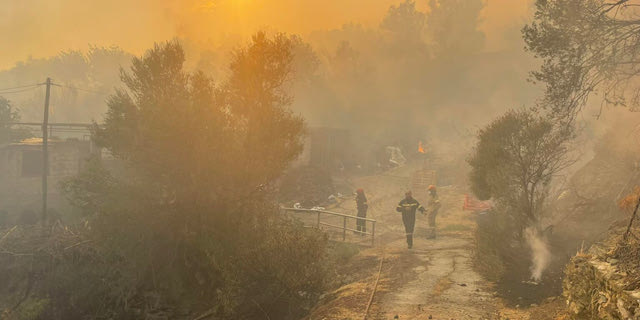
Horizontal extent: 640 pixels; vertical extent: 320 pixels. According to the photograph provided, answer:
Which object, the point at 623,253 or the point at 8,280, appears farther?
the point at 8,280

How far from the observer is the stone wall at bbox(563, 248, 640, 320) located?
476 cm

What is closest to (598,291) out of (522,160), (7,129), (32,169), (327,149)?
(522,160)

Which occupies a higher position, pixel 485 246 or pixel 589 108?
pixel 589 108

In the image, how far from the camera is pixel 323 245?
425 inches

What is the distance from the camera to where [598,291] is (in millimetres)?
5582

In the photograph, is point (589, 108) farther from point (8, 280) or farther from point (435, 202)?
point (8, 280)

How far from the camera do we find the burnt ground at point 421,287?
7.88m

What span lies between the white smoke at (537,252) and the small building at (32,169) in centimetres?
2569

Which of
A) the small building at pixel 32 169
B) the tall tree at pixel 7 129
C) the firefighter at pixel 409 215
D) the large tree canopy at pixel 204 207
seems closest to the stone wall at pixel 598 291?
the large tree canopy at pixel 204 207

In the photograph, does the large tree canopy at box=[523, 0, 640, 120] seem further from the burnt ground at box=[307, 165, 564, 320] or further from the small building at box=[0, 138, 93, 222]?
the small building at box=[0, 138, 93, 222]

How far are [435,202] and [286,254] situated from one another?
8.67 m

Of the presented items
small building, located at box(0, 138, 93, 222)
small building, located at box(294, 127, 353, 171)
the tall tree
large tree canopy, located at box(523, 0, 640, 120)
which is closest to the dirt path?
large tree canopy, located at box(523, 0, 640, 120)

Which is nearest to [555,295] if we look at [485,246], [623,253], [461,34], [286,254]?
[623,253]

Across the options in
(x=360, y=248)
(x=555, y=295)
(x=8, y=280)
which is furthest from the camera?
(x=360, y=248)
